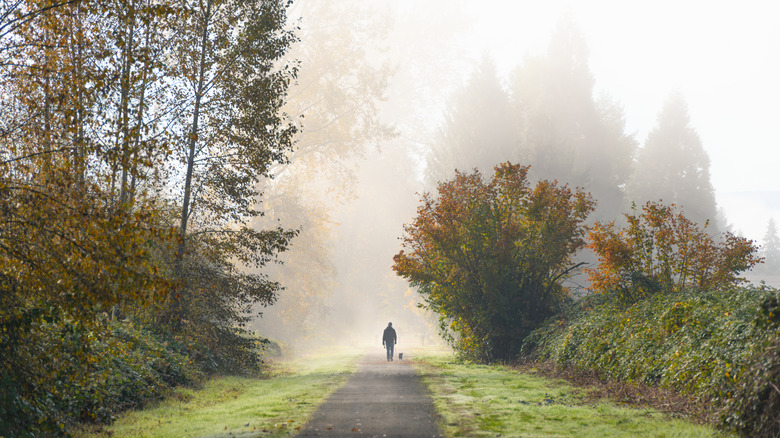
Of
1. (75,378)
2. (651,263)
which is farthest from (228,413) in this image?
(651,263)

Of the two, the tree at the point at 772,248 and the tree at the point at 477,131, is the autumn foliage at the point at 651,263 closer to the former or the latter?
the tree at the point at 477,131

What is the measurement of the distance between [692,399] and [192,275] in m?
12.2

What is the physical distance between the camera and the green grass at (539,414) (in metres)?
8.12

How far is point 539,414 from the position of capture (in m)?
9.72

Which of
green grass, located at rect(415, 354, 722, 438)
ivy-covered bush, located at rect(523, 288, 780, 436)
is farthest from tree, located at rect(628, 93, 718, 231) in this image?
green grass, located at rect(415, 354, 722, 438)

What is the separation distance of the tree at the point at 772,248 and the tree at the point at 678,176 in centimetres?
3902

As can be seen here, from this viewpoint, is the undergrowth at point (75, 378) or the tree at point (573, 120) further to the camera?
the tree at point (573, 120)

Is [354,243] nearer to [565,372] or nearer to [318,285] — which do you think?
[318,285]

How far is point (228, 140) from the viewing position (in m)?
17.6

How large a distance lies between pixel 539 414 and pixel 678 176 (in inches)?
1789

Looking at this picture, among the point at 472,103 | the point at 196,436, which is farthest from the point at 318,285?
the point at 196,436

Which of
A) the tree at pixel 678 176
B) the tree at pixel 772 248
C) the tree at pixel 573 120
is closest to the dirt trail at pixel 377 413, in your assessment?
the tree at pixel 573 120

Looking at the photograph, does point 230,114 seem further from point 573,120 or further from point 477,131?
point 573,120

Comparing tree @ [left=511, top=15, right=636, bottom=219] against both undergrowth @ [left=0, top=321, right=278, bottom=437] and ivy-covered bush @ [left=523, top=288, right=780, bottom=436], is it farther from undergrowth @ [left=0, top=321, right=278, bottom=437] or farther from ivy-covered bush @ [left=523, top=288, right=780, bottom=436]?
undergrowth @ [left=0, top=321, right=278, bottom=437]
